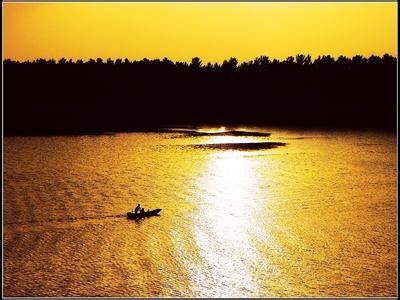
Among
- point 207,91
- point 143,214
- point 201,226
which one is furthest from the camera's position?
point 207,91

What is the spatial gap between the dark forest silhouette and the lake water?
35509mm

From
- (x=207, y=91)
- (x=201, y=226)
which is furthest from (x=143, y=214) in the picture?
(x=207, y=91)

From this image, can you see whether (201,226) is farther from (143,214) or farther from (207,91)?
(207,91)

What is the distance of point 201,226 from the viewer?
63.3ft

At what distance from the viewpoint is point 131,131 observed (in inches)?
2130

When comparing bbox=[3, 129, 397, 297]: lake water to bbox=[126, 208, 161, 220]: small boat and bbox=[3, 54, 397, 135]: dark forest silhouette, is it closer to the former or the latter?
bbox=[126, 208, 161, 220]: small boat

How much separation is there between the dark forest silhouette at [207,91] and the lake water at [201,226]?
1398 inches

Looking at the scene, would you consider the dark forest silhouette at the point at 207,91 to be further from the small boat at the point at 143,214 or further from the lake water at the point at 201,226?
the small boat at the point at 143,214

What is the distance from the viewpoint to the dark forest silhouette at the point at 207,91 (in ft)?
240

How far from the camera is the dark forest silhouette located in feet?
240

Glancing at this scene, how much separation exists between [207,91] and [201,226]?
67.0 metres

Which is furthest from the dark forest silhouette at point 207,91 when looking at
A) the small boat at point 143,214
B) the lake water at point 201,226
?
the small boat at point 143,214

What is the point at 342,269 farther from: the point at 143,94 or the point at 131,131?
the point at 143,94

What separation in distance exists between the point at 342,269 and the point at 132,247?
6.00 metres
